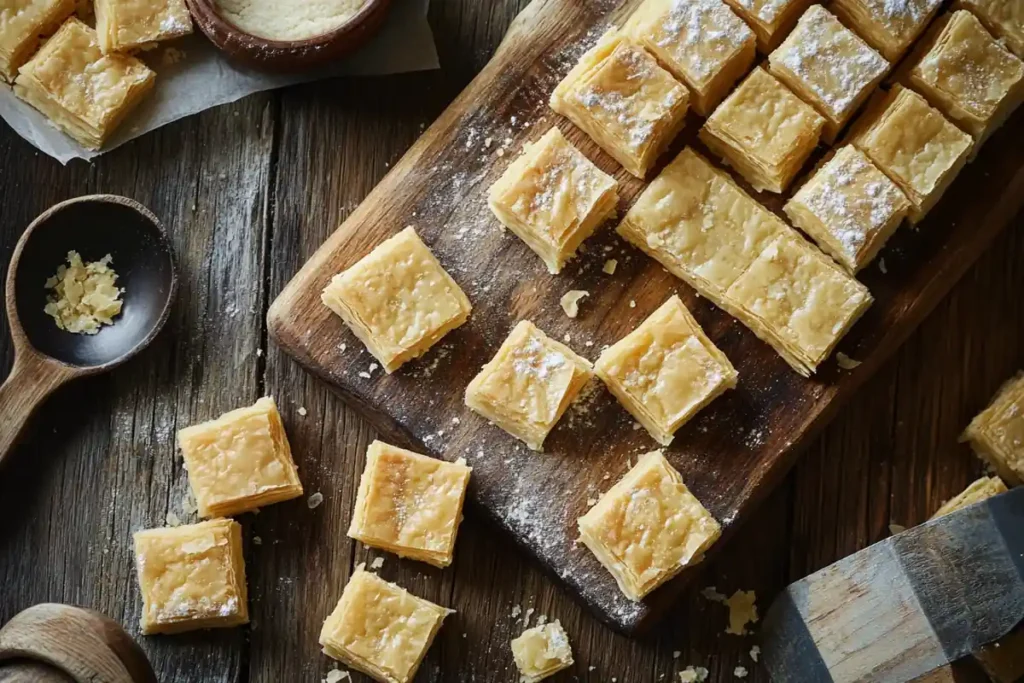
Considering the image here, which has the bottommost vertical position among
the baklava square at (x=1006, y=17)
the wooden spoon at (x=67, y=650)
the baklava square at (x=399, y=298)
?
the wooden spoon at (x=67, y=650)

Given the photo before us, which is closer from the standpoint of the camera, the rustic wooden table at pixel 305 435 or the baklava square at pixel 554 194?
the baklava square at pixel 554 194

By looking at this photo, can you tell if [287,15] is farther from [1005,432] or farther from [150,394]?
[1005,432]

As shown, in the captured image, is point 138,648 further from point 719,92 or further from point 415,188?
point 719,92

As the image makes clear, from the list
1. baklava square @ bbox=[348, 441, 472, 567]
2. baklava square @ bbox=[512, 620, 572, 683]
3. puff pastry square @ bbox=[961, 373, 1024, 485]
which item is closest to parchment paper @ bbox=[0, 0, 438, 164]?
baklava square @ bbox=[348, 441, 472, 567]

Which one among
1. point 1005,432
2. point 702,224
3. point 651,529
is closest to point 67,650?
point 651,529

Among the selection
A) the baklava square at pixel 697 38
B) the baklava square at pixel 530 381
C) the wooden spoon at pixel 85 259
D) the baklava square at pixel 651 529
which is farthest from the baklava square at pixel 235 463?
the baklava square at pixel 697 38

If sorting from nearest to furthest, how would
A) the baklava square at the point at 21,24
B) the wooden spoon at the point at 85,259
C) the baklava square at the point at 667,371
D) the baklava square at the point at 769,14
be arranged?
the baklava square at the point at 667,371 → the baklava square at the point at 769,14 → the wooden spoon at the point at 85,259 → the baklava square at the point at 21,24

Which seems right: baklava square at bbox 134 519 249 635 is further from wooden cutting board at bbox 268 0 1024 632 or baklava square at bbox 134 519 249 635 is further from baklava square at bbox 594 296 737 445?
baklava square at bbox 594 296 737 445

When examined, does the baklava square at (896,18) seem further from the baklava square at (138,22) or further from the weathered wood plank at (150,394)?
the baklava square at (138,22)
